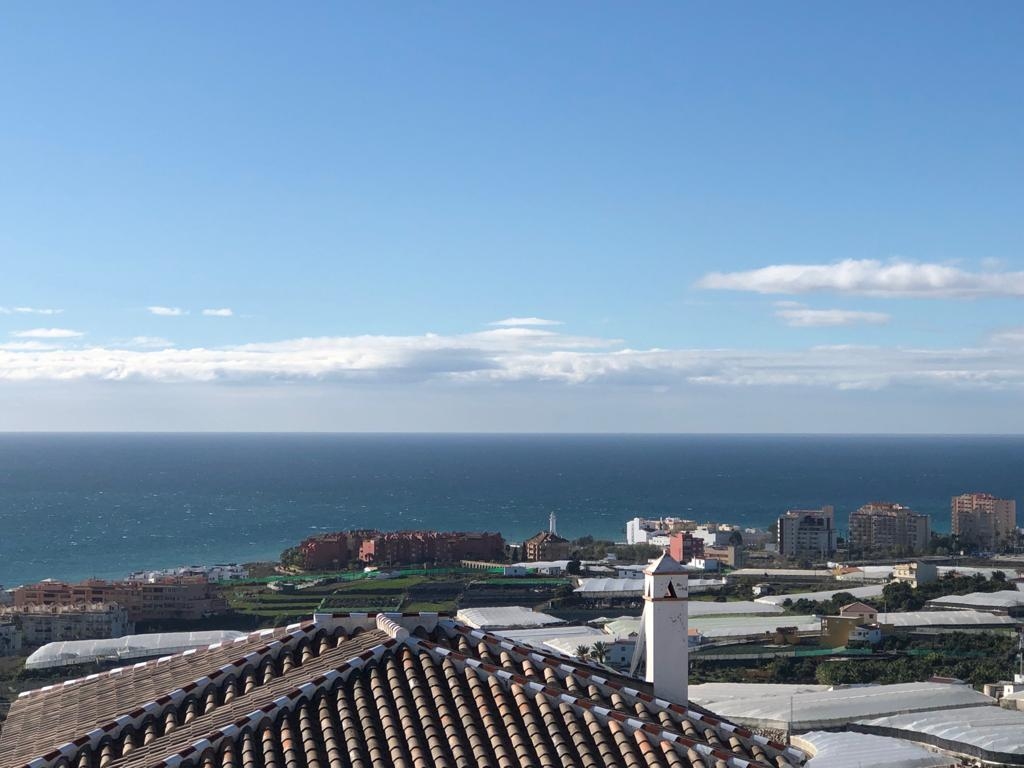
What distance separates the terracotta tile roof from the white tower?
35 centimetres

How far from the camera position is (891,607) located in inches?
2053

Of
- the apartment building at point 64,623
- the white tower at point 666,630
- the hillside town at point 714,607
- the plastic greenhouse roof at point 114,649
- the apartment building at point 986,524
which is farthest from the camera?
the apartment building at point 986,524

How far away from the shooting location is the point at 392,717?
23.5ft

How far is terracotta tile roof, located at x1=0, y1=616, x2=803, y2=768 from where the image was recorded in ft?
22.7

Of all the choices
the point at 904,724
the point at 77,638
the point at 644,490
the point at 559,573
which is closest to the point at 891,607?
the point at 559,573

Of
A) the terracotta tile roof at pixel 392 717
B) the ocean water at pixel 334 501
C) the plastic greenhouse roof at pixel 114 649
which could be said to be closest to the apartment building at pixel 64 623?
the plastic greenhouse roof at pixel 114 649

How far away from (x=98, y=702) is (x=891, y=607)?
1866 inches

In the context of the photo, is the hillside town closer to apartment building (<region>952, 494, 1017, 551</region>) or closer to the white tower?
the white tower

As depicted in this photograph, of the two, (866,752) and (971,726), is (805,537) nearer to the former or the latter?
(971,726)

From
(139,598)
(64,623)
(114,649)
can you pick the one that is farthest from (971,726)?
(139,598)

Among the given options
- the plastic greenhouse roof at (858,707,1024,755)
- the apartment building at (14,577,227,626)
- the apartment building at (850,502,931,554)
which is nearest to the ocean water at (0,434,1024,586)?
the apartment building at (850,502,931,554)

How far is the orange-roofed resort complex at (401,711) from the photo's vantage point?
6.92 m

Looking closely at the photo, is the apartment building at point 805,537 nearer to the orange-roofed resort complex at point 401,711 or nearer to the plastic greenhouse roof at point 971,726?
the plastic greenhouse roof at point 971,726

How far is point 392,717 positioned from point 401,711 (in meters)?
0.06
